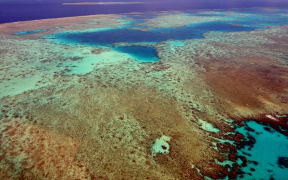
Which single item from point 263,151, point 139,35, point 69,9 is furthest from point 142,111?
point 69,9

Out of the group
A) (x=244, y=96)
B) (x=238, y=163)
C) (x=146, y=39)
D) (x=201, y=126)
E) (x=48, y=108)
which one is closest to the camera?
(x=238, y=163)

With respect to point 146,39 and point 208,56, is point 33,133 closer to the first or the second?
point 208,56

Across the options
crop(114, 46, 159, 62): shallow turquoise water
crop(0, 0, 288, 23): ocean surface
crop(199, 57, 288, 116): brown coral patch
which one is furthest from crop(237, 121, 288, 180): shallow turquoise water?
crop(0, 0, 288, 23): ocean surface

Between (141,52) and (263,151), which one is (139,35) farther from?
(263,151)

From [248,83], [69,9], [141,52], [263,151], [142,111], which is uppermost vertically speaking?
[69,9]

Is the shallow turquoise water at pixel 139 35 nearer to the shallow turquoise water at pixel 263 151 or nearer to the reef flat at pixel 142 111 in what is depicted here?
the reef flat at pixel 142 111

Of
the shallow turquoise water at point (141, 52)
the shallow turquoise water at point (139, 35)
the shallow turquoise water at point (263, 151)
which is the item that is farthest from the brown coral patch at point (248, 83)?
the shallow turquoise water at point (139, 35)

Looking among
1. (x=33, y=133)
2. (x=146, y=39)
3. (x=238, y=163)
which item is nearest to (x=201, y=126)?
(x=238, y=163)

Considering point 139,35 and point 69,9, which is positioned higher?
point 69,9
